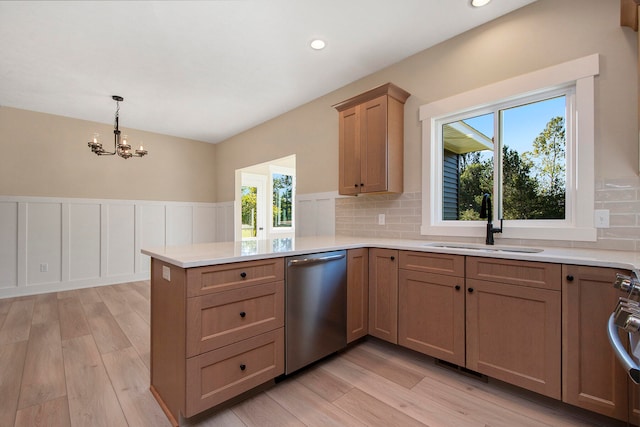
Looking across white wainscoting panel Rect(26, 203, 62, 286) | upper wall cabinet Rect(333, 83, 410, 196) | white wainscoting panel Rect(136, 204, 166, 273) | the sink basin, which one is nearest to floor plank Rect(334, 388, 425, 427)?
the sink basin

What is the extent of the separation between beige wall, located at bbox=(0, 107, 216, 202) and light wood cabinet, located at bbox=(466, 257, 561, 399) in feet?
17.3

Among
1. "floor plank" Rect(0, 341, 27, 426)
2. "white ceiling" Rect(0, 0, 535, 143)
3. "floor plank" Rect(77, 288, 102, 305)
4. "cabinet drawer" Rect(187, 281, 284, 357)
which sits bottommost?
"floor plank" Rect(77, 288, 102, 305)

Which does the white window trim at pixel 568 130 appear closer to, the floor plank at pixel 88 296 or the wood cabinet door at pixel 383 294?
the wood cabinet door at pixel 383 294

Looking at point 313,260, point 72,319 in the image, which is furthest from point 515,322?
point 72,319

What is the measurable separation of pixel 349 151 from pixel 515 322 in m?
1.95

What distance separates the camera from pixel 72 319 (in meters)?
3.14

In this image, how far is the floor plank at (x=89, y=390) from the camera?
1.62 meters

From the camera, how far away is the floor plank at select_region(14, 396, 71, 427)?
1.57 m

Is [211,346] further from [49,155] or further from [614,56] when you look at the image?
[49,155]

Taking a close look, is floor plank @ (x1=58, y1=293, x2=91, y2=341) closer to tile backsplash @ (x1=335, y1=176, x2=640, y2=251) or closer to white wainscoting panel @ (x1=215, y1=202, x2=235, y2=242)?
white wainscoting panel @ (x1=215, y1=202, x2=235, y2=242)

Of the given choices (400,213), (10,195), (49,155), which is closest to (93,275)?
(10,195)

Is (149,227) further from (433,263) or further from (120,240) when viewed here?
(433,263)

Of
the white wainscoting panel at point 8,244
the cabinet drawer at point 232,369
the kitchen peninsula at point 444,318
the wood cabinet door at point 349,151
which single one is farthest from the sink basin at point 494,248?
the white wainscoting panel at point 8,244

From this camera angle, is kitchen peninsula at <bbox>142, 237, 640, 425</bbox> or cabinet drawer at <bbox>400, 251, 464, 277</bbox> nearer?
kitchen peninsula at <bbox>142, 237, 640, 425</bbox>
